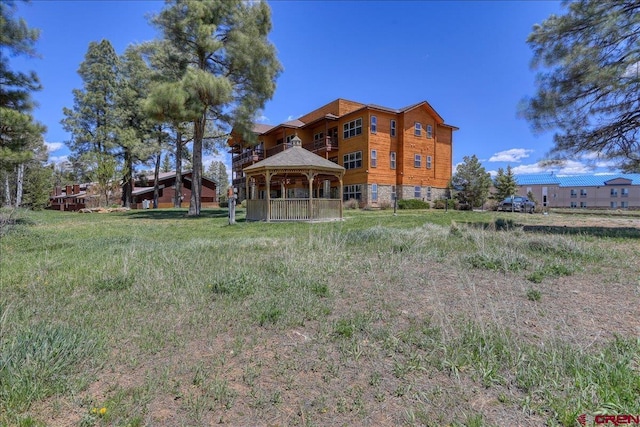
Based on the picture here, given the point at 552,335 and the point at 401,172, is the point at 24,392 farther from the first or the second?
the point at 401,172

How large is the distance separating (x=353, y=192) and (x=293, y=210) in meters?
14.0

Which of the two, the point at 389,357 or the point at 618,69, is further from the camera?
the point at 618,69

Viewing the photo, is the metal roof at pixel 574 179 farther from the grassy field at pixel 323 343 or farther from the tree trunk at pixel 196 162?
the grassy field at pixel 323 343

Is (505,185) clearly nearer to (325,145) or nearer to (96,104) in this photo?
(325,145)

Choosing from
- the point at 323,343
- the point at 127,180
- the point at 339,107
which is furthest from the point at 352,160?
the point at 323,343

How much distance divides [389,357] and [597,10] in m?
13.5

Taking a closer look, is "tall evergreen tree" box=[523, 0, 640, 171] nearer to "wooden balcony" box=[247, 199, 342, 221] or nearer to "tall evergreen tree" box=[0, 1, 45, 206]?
"wooden balcony" box=[247, 199, 342, 221]

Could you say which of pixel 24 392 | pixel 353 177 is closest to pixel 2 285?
pixel 24 392

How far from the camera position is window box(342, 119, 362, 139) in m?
29.7

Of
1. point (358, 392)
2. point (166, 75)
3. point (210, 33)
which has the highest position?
point (210, 33)

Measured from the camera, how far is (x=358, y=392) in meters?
2.59

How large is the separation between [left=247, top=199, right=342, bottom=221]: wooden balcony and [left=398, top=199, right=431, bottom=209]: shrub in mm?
11901

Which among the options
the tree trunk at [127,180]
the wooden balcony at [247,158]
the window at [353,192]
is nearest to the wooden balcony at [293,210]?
the window at [353,192]

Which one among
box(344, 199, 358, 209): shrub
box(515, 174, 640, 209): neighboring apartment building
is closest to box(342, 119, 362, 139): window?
box(344, 199, 358, 209): shrub
